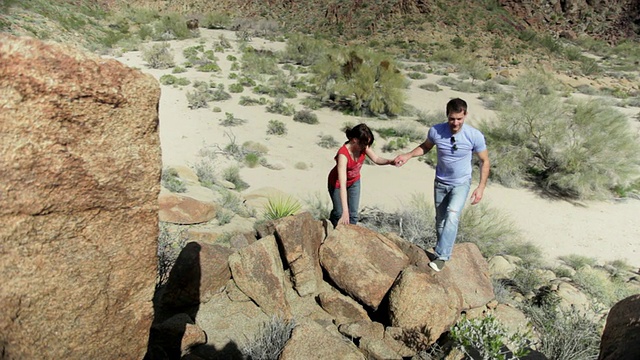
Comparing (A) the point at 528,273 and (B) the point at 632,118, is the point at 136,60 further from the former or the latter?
(B) the point at 632,118

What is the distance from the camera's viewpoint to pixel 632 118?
14.1 meters

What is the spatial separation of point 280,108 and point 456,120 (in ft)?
32.7

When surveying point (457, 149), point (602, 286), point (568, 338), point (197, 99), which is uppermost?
point (457, 149)

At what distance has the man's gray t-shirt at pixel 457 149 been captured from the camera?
3.46 metres

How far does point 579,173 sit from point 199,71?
1560 centimetres

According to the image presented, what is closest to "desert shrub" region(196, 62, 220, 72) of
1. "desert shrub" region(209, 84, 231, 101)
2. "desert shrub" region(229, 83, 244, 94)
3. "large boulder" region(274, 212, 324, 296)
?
"desert shrub" region(229, 83, 244, 94)

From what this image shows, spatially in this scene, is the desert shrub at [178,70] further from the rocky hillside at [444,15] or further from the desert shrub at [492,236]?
the rocky hillside at [444,15]

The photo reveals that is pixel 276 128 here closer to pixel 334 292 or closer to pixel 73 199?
pixel 334 292

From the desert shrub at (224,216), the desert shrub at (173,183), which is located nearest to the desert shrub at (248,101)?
the desert shrub at (173,183)

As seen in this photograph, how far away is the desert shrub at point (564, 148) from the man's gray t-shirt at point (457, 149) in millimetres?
5627

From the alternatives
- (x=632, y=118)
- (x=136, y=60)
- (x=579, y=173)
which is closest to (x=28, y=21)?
(x=136, y=60)

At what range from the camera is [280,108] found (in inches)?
503

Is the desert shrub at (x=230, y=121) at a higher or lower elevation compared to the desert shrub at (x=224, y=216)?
lower

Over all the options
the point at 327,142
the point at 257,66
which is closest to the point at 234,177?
the point at 327,142
